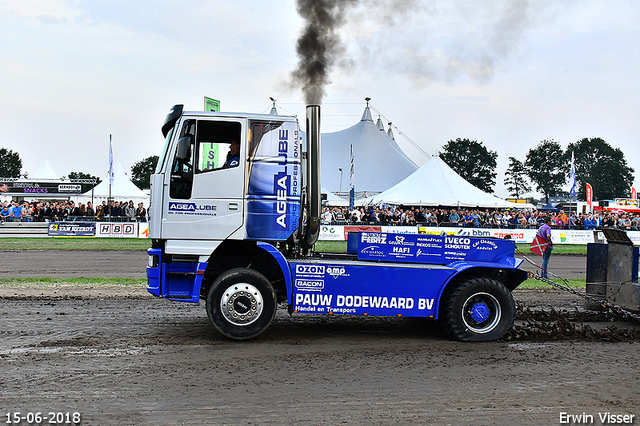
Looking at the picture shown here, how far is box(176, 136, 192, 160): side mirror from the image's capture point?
6480mm

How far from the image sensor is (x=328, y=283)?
6805 mm

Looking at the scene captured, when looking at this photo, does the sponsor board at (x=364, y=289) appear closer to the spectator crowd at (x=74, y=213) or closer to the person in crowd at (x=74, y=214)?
the spectator crowd at (x=74, y=213)

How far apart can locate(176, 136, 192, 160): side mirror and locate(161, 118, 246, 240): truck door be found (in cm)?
6

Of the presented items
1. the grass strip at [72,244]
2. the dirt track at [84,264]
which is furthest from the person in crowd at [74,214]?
the dirt track at [84,264]

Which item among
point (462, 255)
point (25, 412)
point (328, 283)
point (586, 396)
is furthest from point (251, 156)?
point (586, 396)

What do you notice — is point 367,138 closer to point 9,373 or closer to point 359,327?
point 359,327

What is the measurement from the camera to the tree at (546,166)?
107m

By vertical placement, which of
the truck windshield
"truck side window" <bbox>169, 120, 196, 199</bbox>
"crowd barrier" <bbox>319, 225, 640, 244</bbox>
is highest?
the truck windshield

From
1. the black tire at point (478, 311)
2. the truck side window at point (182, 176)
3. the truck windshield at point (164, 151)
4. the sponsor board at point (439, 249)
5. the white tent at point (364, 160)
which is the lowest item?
the black tire at point (478, 311)

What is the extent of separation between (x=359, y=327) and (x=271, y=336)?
57.4 inches

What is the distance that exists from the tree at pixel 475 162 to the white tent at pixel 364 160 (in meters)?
65.6

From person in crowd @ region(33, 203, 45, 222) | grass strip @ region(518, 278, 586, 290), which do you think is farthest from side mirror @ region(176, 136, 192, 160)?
person in crowd @ region(33, 203, 45, 222)

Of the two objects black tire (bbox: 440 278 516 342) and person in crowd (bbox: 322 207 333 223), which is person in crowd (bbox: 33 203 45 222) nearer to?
person in crowd (bbox: 322 207 333 223)

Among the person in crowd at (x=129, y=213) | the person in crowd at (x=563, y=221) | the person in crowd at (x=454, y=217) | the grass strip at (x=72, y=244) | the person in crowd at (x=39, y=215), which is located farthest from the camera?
the person in crowd at (x=563, y=221)
